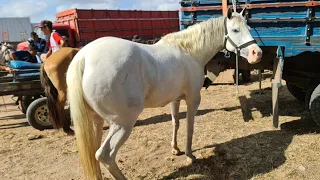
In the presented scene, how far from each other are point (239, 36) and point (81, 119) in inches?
86.6

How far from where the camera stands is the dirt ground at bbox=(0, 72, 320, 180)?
11.2ft

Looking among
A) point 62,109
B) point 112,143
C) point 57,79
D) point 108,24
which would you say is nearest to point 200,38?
point 112,143

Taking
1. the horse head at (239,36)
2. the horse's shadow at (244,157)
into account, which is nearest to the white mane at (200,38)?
A: the horse head at (239,36)

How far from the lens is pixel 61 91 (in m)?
4.27

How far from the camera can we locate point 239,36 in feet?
11.6

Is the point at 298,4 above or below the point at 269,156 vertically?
above

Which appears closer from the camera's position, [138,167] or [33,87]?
[138,167]

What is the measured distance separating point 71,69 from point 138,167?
1683 mm

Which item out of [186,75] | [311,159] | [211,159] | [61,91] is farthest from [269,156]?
[61,91]

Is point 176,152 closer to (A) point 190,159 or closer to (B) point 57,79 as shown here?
(A) point 190,159

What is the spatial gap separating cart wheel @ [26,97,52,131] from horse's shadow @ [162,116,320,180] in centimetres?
308

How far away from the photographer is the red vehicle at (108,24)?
13789 mm

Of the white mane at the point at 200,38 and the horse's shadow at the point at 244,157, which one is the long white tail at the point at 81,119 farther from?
the white mane at the point at 200,38

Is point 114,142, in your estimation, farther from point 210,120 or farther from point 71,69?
point 210,120
